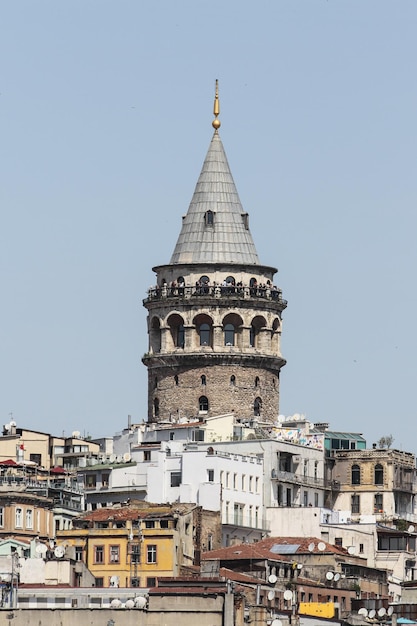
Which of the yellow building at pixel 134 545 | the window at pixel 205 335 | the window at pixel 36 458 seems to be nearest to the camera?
the yellow building at pixel 134 545

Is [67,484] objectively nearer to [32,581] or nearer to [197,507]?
[197,507]

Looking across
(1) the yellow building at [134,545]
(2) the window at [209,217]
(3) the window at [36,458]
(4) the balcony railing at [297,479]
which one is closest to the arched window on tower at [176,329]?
(2) the window at [209,217]

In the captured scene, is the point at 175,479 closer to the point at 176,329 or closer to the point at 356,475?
the point at 356,475

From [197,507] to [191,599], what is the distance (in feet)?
93.8

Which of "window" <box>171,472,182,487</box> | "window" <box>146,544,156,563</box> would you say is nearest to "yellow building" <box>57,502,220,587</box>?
"window" <box>146,544,156,563</box>

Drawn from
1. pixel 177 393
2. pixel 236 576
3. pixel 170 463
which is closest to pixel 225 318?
pixel 177 393

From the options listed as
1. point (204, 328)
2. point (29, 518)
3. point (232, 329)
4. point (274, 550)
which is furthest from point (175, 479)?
point (232, 329)

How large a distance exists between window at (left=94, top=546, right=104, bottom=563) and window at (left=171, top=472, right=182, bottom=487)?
15.0 metres

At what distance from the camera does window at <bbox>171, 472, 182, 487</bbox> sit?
175m

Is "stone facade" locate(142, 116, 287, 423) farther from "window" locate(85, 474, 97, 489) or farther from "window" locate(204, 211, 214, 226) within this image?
"window" locate(85, 474, 97, 489)

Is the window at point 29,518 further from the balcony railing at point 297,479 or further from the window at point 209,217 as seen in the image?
the window at point 209,217

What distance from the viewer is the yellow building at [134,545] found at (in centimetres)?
15838

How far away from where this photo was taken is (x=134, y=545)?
160 metres

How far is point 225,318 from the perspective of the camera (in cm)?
19112
